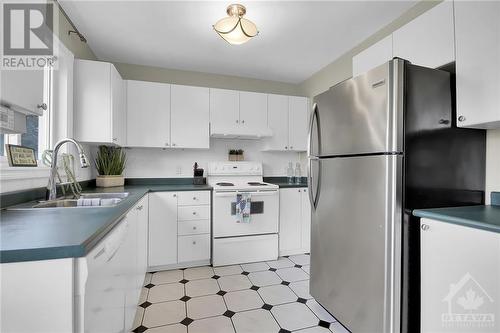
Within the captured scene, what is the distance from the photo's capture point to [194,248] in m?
2.70

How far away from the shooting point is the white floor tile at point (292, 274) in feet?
8.05

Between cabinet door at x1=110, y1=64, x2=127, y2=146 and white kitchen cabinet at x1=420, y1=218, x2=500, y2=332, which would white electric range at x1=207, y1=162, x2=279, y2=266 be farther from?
white kitchen cabinet at x1=420, y1=218, x2=500, y2=332

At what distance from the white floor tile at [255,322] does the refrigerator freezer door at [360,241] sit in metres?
0.43

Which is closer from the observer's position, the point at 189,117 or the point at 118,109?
the point at 118,109

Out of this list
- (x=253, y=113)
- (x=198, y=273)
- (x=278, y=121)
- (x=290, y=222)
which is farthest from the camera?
(x=278, y=121)

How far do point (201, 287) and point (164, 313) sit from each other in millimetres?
456

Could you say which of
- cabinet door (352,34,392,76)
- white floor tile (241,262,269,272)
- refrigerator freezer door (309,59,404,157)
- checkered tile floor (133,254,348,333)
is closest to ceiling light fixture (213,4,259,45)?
refrigerator freezer door (309,59,404,157)

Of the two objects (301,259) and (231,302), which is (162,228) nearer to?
(231,302)

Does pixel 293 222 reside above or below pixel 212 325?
above

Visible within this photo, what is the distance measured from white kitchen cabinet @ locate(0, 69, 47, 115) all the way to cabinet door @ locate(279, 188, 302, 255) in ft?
7.98

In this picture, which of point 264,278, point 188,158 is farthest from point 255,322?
point 188,158

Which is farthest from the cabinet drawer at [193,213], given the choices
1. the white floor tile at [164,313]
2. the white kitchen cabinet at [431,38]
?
the white kitchen cabinet at [431,38]

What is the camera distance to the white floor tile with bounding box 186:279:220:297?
2160 mm

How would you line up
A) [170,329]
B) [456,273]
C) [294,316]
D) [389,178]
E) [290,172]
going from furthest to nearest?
1. [290,172]
2. [294,316]
3. [170,329]
4. [389,178]
5. [456,273]
